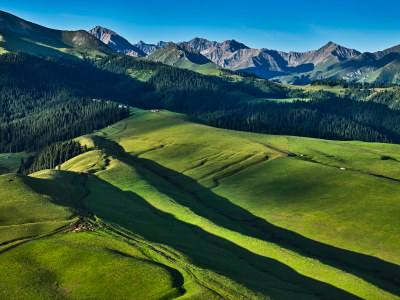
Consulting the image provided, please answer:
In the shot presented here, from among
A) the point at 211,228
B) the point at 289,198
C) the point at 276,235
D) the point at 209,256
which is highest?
the point at 209,256

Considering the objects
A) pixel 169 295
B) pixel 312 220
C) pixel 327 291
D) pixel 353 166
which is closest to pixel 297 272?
pixel 327 291

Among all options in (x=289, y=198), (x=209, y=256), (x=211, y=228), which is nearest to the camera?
(x=209, y=256)

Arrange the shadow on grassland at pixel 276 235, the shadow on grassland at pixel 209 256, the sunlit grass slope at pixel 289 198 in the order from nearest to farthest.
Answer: the shadow on grassland at pixel 209 256, the shadow on grassland at pixel 276 235, the sunlit grass slope at pixel 289 198

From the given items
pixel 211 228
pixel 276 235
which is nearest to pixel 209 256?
pixel 211 228

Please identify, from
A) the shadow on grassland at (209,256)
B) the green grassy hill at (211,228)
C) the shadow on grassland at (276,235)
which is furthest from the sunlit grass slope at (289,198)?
the shadow on grassland at (209,256)

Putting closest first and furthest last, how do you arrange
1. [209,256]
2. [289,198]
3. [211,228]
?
1. [209,256]
2. [211,228]
3. [289,198]

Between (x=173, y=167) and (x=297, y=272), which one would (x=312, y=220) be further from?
(x=173, y=167)

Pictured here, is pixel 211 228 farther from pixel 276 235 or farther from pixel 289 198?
pixel 289 198

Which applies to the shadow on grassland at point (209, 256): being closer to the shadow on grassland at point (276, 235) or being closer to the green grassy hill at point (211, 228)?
the green grassy hill at point (211, 228)

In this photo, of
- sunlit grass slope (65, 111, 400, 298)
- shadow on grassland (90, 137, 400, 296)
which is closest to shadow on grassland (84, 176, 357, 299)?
sunlit grass slope (65, 111, 400, 298)
